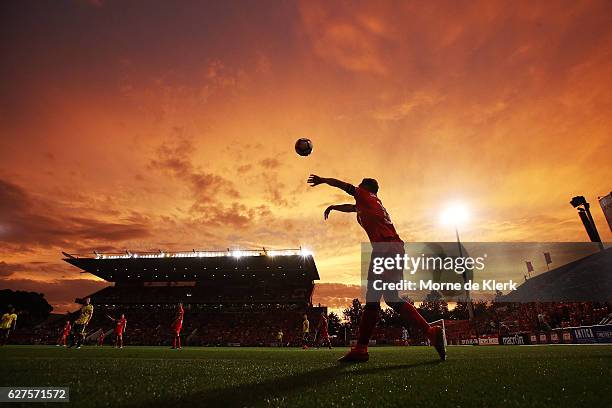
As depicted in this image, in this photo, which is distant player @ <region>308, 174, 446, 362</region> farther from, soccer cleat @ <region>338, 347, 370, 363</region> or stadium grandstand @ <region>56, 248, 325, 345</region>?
stadium grandstand @ <region>56, 248, 325, 345</region>

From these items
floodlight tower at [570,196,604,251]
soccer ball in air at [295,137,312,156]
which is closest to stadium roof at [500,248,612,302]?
floodlight tower at [570,196,604,251]

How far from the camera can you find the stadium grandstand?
42.4m

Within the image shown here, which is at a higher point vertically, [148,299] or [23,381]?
[148,299]

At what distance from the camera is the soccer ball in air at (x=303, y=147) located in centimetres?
900

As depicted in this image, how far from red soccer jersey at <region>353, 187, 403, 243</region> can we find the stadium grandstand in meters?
36.6

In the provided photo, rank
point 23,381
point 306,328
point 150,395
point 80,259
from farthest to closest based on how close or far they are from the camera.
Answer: point 80,259, point 306,328, point 23,381, point 150,395

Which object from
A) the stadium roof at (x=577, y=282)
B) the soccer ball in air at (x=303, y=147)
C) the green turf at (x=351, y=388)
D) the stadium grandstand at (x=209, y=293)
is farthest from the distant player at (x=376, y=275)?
the stadium grandstand at (x=209, y=293)

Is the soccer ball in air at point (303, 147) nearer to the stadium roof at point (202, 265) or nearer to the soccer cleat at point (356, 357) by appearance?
the soccer cleat at point (356, 357)

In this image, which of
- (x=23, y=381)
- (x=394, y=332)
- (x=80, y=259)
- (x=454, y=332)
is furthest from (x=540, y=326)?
(x=80, y=259)

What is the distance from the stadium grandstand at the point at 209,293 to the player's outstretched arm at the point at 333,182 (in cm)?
3661

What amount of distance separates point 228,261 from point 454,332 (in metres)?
26.8

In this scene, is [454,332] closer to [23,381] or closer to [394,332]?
[394,332]

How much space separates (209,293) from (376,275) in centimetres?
4736

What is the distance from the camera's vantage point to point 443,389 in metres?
2.94
